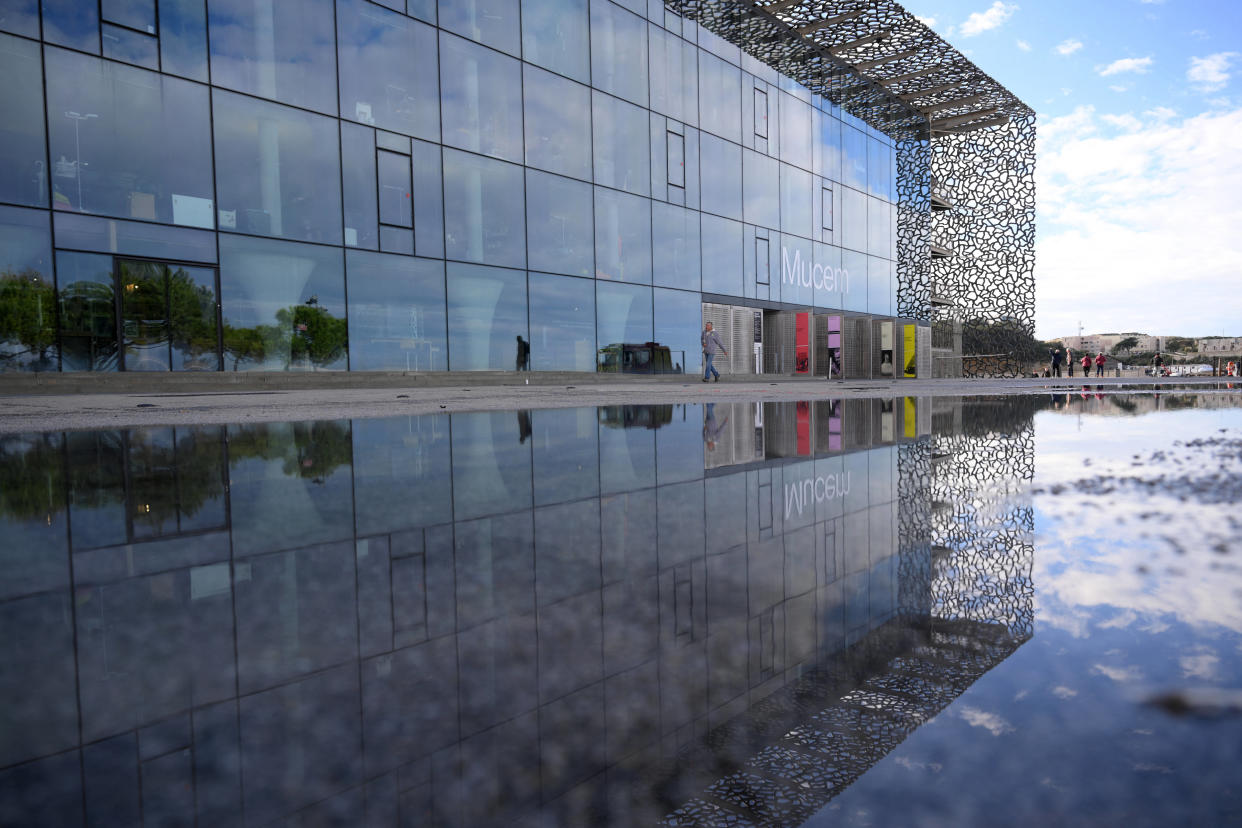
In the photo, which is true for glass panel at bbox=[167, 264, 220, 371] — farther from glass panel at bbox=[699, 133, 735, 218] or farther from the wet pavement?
glass panel at bbox=[699, 133, 735, 218]

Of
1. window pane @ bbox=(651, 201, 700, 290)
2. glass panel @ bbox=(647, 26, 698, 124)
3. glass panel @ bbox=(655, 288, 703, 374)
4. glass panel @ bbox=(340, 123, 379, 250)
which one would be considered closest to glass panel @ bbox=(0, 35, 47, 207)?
glass panel @ bbox=(340, 123, 379, 250)

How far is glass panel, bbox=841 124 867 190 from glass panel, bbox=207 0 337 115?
21.5 m

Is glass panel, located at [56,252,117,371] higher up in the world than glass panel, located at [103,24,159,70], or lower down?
lower down

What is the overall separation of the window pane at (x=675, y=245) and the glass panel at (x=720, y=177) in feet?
3.62

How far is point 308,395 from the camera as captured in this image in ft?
37.7

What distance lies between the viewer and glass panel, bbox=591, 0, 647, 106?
67.0 feet

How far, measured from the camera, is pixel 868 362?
1257 inches

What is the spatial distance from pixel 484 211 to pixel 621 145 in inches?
214

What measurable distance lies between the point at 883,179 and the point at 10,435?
3377cm

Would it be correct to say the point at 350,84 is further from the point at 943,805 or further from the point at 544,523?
the point at 943,805

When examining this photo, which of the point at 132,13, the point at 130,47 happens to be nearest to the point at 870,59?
the point at 132,13

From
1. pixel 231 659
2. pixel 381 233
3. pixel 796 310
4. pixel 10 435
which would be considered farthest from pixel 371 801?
pixel 796 310

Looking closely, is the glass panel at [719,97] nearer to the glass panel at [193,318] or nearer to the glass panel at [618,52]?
the glass panel at [618,52]

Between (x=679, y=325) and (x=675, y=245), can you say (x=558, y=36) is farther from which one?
(x=679, y=325)
